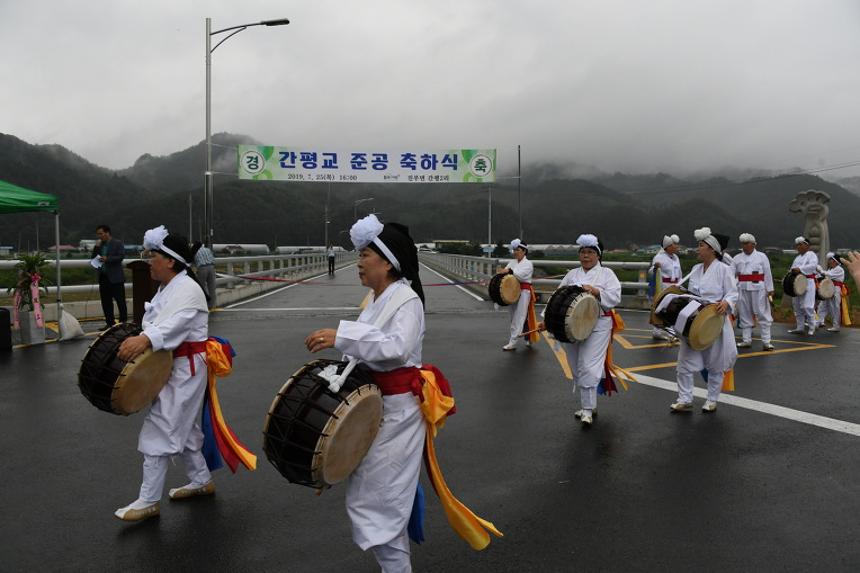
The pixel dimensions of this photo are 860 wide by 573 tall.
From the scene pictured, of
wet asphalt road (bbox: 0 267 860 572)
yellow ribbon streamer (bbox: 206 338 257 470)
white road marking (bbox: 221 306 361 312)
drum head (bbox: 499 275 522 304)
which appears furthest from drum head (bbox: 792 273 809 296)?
yellow ribbon streamer (bbox: 206 338 257 470)

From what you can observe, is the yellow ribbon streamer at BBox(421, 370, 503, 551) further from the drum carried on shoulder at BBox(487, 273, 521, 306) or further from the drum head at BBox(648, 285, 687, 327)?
the drum carried on shoulder at BBox(487, 273, 521, 306)

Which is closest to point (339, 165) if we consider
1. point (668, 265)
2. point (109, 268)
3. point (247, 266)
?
point (247, 266)

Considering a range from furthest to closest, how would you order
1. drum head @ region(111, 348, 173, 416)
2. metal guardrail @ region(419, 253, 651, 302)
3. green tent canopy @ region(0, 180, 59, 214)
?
metal guardrail @ region(419, 253, 651, 302) → green tent canopy @ region(0, 180, 59, 214) → drum head @ region(111, 348, 173, 416)

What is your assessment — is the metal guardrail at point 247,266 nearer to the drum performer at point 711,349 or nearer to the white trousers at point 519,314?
the white trousers at point 519,314

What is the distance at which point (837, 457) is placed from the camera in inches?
200

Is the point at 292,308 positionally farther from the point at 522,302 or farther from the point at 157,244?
the point at 157,244

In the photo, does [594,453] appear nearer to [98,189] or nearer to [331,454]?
[331,454]

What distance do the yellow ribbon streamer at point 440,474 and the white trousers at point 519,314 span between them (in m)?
6.98

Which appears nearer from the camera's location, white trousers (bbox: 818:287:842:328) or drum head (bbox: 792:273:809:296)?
drum head (bbox: 792:273:809:296)

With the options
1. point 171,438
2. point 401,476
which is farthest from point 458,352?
point 401,476

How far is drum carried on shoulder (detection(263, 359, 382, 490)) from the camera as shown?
279 centimetres

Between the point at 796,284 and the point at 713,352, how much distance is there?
253 inches

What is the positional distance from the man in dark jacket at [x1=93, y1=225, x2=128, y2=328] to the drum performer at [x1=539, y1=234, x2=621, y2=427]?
8461mm

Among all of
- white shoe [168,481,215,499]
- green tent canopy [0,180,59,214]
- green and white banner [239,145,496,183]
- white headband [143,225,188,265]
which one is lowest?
white shoe [168,481,215,499]
